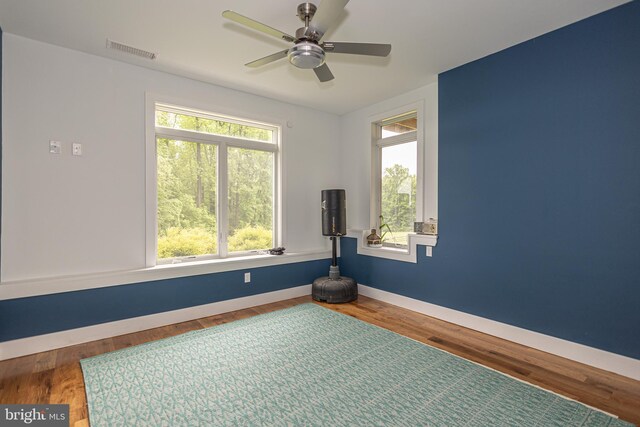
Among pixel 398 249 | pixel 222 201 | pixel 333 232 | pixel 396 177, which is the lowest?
pixel 398 249

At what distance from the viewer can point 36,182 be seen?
9.04 ft

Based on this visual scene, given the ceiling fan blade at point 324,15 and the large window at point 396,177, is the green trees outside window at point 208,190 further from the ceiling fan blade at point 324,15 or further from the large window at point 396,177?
the ceiling fan blade at point 324,15

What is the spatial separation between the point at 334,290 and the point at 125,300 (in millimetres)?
2359

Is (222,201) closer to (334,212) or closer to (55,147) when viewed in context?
(334,212)

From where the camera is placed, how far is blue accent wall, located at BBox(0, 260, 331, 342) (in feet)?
8.73

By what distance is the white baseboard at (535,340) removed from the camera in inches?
92.5

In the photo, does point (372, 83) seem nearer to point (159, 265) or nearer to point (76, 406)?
point (159, 265)

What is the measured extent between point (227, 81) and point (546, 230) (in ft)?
12.0

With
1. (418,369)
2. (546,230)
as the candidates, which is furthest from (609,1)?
(418,369)

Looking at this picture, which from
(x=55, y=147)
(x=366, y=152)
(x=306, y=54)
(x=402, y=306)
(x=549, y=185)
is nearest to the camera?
(x=306, y=54)

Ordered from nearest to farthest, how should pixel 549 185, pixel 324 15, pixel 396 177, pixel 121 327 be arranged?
1. pixel 324 15
2. pixel 549 185
3. pixel 121 327
4. pixel 396 177

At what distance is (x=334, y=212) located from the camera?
4.30 metres

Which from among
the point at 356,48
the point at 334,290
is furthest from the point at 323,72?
the point at 334,290

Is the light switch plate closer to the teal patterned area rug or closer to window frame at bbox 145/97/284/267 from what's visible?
window frame at bbox 145/97/284/267
